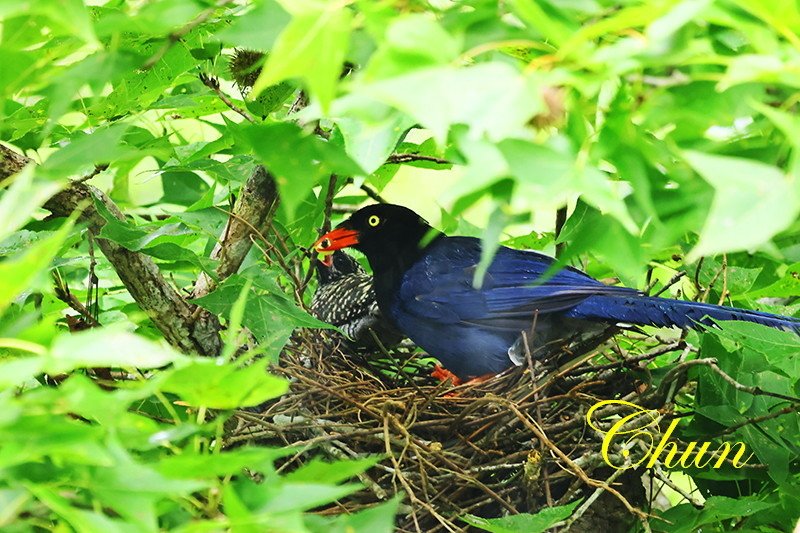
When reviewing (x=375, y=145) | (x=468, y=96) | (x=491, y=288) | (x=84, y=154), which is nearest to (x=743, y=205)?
(x=468, y=96)

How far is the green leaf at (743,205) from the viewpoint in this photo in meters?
1.19

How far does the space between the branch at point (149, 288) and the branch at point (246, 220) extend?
0.15 meters

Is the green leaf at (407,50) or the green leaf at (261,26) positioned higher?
the green leaf at (407,50)

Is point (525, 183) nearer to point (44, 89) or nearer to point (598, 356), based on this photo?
point (44, 89)

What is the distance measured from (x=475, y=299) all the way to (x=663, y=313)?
98 cm

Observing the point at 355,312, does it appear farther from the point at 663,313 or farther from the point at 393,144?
the point at 393,144

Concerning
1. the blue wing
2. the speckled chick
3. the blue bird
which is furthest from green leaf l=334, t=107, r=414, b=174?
the speckled chick

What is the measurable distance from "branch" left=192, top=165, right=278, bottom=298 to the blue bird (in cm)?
91

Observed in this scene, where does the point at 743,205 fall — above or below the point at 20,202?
below

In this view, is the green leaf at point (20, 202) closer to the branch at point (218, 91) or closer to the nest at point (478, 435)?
the nest at point (478, 435)

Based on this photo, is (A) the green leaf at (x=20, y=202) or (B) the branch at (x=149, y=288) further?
(B) the branch at (x=149, y=288)

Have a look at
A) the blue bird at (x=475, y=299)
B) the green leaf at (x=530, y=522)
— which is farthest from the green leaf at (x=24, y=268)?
the blue bird at (x=475, y=299)

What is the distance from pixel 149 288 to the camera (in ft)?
9.34

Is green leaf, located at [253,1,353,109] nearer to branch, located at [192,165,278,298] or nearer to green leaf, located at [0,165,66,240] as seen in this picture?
green leaf, located at [0,165,66,240]
